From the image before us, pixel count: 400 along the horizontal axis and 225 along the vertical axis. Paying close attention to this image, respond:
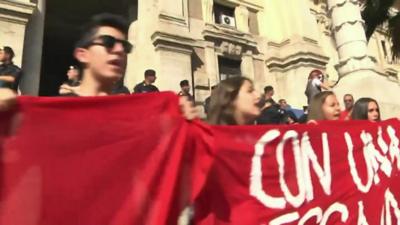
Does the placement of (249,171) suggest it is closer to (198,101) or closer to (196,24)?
(198,101)

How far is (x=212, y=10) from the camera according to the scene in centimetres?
1591

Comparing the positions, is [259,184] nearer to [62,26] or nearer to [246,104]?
[246,104]

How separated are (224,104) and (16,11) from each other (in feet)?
26.6

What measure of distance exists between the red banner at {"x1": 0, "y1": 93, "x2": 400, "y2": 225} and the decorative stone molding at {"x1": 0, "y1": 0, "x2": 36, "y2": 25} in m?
8.08

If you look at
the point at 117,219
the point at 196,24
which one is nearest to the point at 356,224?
the point at 117,219

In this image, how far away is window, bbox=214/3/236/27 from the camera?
1636 centimetres

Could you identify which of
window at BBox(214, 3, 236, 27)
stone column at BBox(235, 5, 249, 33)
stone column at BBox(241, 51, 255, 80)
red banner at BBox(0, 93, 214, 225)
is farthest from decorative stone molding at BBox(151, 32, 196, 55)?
red banner at BBox(0, 93, 214, 225)

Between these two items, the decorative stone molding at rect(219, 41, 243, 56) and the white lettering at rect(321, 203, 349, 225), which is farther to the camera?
the decorative stone molding at rect(219, 41, 243, 56)

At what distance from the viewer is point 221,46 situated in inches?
602

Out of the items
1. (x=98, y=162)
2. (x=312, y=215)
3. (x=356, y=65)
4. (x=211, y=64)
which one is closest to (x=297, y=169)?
(x=312, y=215)

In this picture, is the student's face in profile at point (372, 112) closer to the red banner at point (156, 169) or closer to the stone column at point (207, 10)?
the red banner at point (156, 169)

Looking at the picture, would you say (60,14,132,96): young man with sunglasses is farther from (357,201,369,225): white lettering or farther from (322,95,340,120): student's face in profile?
(322,95,340,120): student's face in profile

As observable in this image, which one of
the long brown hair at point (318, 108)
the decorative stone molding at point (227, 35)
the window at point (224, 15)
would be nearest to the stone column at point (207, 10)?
the decorative stone molding at point (227, 35)

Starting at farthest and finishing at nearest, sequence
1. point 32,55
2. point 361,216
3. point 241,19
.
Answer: point 241,19 < point 32,55 < point 361,216
